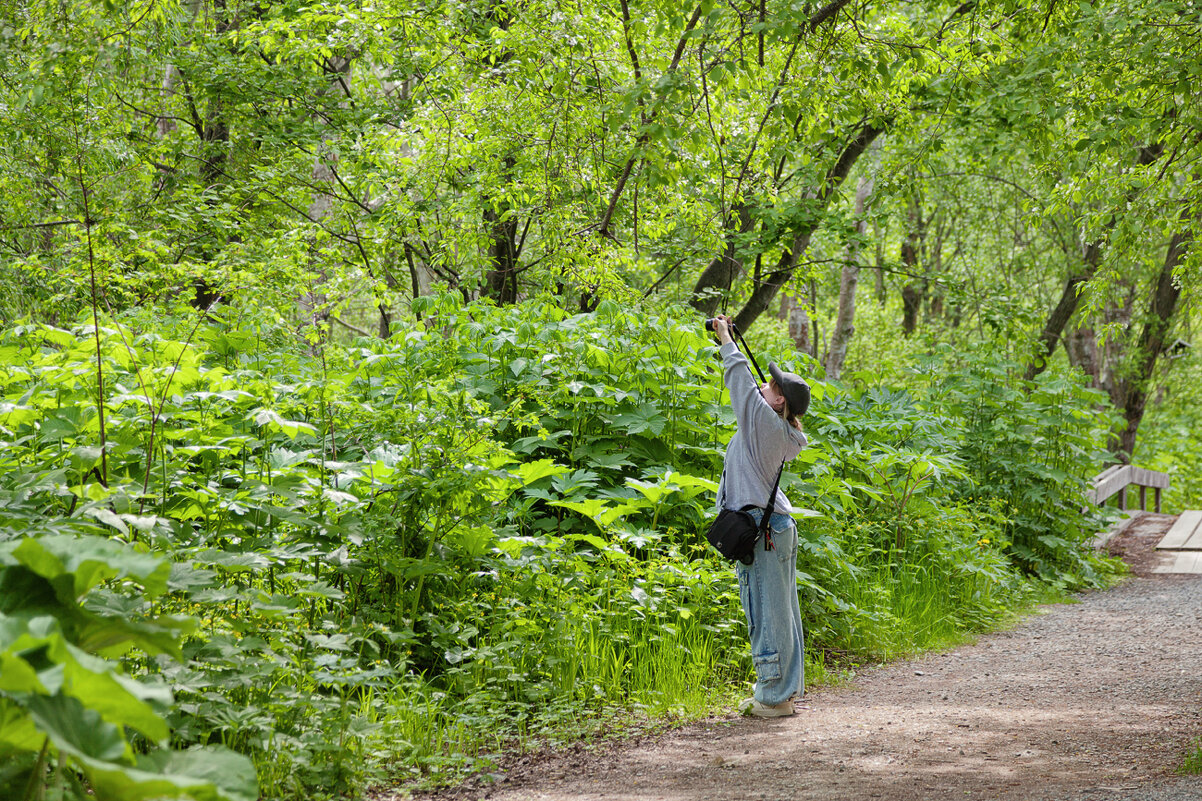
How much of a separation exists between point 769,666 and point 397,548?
2.08 meters

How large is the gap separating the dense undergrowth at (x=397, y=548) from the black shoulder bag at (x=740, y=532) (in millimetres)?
686

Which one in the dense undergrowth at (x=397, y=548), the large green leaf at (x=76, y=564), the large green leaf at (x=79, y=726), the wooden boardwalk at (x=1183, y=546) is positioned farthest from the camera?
the wooden boardwalk at (x=1183, y=546)

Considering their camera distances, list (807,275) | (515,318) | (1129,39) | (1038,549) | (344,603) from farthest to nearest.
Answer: (807,275), (1038,549), (515,318), (1129,39), (344,603)

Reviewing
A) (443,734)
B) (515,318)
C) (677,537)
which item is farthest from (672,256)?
(443,734)

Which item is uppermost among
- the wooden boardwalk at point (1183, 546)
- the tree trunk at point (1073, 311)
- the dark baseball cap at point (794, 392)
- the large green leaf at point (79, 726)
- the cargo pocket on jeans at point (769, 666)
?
the tree trunk at point (1073, 311)

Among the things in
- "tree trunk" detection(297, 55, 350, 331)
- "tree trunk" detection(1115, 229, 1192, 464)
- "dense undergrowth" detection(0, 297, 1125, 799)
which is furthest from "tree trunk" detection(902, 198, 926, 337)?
"dense undergrowth" detection(0, 297, 1125, 799)

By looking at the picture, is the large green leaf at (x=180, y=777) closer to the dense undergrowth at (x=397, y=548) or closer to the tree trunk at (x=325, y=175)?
the dense undergrowth at (x=397, y=548)

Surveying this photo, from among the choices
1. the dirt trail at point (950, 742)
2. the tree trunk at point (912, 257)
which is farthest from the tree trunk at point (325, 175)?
the tree trunk at point (912, 257)

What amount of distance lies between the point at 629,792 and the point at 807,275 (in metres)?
8.55

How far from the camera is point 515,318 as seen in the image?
7.52 meters

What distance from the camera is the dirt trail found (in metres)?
3.95

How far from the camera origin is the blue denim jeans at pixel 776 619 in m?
5.14

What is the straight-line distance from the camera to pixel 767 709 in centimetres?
517

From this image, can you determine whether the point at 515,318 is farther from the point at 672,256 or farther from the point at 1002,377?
the point at 1002,377
